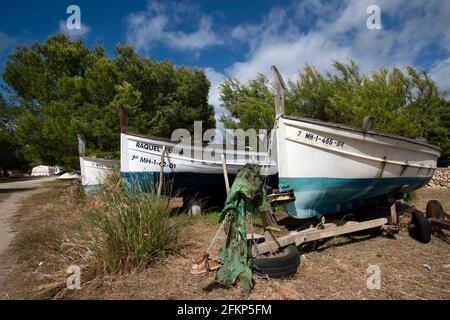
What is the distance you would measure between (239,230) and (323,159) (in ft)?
7.21

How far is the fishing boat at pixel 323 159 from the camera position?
4785 mm

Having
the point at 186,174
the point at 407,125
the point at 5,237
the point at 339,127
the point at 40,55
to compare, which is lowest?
the point at 5,237

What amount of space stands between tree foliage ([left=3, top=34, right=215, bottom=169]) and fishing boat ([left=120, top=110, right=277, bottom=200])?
26.6 feet

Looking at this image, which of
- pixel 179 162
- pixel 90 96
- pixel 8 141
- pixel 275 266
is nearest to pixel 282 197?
pixel 275 266

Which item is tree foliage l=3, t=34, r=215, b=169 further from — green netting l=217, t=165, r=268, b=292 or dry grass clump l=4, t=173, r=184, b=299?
green netting l=217, t=165, r=268, b=292

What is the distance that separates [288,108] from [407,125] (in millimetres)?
4597

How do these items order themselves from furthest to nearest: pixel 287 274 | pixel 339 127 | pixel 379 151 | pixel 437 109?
pixel 437 109 < pixel 379 151 < pixel 339 127 < pixel 287 274

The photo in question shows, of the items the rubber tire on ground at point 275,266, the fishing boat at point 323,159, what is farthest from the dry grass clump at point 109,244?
the fishing boat at point 323,159

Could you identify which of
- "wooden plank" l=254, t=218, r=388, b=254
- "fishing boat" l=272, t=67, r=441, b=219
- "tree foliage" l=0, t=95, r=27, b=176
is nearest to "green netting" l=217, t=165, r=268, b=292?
"wooden plank" l=254, t=218, r=388, b=254

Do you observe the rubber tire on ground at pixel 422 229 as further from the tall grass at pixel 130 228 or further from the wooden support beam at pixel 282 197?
the tall grass at pixel 130 228

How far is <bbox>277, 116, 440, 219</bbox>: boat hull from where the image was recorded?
4.79 metres
